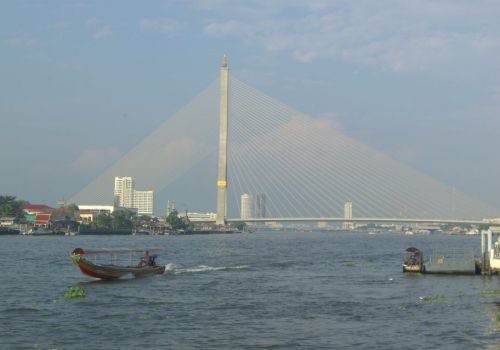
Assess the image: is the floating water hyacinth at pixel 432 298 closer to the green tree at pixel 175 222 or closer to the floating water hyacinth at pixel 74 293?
the floating water hyacinth at pixel 74 293

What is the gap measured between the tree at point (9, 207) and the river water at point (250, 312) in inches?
3533

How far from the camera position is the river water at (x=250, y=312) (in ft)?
63.7

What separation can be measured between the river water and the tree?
294ft

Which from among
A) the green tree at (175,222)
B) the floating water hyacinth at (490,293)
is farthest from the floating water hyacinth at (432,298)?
the green tree at (175,222)

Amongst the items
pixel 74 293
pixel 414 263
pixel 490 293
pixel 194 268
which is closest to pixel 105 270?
pixel 74 293

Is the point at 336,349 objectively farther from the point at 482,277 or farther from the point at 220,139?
the point at 220,139

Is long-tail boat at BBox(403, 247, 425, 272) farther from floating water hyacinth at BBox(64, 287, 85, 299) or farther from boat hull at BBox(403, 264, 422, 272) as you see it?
floating water hyacinth at BBox(64, 287, 85, 299)

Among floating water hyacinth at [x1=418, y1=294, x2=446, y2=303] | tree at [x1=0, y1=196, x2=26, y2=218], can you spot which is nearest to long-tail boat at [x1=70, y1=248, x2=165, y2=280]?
floating water hyacinth at [x1=418, y1=294, x2=446, y2=303]

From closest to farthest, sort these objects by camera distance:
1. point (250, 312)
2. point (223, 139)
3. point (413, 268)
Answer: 1. point (250, 312)
2. point (413, 268)
3. point (223, 139)

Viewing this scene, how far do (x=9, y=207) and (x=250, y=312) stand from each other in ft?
360

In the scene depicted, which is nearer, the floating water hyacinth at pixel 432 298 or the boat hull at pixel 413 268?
the floating water hyacinth at pixel 432 298

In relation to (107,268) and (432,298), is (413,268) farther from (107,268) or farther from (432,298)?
(107,268)

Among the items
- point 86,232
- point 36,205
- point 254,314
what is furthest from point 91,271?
point 36,205

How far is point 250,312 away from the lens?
24.5 meters
